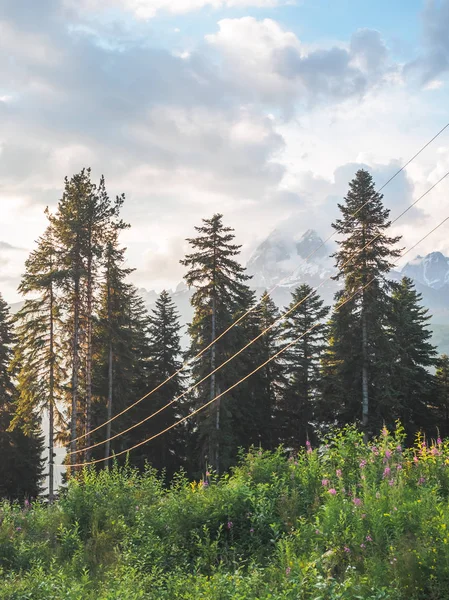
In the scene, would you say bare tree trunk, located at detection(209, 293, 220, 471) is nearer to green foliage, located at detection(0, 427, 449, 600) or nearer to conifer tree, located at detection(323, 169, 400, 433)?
conifer tree, located at detection(323, 169, 400, 433)

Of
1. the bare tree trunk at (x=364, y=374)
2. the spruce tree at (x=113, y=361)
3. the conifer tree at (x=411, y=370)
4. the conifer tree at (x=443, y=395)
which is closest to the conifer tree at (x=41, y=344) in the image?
the spruce tree at (x=113, y=361)

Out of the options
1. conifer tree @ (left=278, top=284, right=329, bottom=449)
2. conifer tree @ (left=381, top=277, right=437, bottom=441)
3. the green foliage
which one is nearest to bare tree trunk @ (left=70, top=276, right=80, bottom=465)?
the green foliage

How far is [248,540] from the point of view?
7418mm

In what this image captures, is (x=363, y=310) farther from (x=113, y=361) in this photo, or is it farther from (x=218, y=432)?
(x=113, y=361)

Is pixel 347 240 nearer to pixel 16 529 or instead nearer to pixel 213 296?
pixel 213 296

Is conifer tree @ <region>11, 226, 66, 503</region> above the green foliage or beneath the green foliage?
above

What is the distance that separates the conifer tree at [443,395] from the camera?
33388 millimetres

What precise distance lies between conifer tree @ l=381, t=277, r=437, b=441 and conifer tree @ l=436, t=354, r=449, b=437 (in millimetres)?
670

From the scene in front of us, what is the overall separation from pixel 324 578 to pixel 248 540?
225 cm

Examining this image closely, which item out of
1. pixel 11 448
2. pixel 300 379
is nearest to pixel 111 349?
pixel 11 448

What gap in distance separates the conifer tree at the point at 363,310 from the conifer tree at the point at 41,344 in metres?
14.5

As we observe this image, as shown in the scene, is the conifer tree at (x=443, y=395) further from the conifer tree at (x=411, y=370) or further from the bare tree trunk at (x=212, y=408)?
the bare tree trunk at (x=212, y=408)

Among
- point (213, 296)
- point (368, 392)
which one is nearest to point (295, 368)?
point (368, 392)

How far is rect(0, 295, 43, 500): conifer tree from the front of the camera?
2992 centimetres
